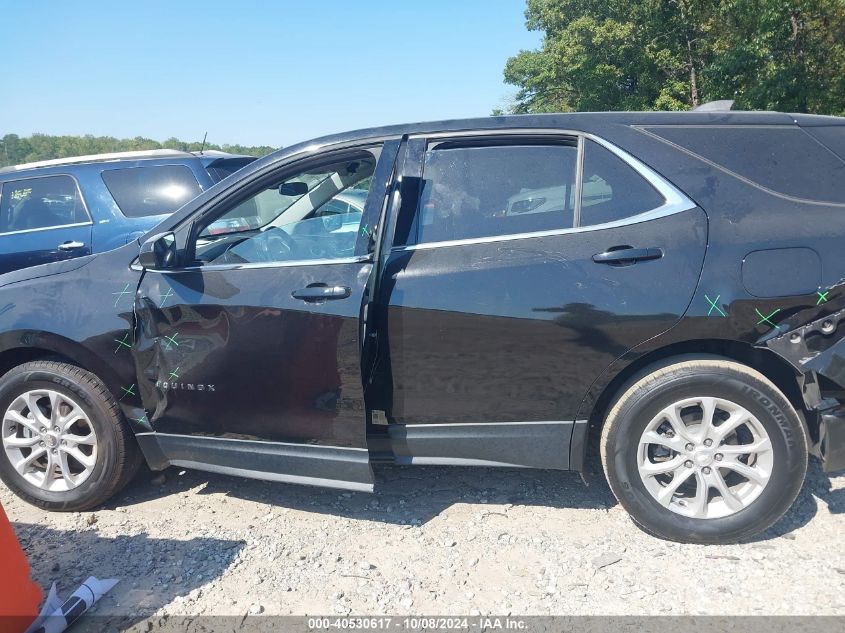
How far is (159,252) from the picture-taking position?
3041mm

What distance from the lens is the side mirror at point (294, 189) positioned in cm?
357

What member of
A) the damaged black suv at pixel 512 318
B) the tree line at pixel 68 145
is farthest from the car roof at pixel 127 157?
the tree line at pixel 68 145

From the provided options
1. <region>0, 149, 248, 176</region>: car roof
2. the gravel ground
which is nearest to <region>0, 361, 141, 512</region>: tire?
the gravel ground

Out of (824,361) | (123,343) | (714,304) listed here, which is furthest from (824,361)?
(123,343)

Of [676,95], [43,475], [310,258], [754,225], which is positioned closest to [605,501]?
[754,225]

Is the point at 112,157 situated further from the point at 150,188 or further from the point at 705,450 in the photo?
the point at 705,450

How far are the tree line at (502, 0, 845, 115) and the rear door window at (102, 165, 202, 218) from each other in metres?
12.8

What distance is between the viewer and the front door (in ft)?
9.52

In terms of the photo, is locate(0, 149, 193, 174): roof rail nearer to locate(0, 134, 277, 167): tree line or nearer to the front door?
the front door

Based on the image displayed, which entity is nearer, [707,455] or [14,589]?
[14,589]

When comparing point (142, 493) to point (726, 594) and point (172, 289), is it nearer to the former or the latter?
point (172, 289)

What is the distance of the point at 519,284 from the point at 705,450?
1091 millimetres

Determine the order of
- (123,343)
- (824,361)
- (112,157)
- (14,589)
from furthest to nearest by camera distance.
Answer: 1. (112,157)
2. (123,343)
3. (824,361)
4. (14,589)

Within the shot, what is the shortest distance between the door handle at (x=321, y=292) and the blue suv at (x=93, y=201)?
3.95m
